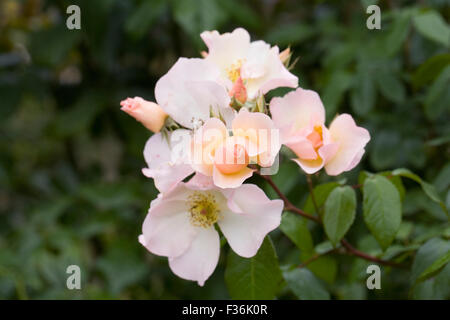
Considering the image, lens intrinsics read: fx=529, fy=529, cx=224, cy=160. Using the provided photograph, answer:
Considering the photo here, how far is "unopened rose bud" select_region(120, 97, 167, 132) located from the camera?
2.02 ft

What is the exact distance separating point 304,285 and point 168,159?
0.86 ft

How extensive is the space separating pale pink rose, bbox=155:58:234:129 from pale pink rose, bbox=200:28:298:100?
0.04 meters

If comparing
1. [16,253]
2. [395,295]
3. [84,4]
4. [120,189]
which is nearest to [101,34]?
[84,4]

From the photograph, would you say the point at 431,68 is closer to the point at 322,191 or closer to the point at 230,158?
the point at 322,191

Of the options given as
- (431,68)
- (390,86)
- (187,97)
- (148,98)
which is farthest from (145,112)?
(148,98)

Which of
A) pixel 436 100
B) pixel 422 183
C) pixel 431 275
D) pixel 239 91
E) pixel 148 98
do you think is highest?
pixel 148 98

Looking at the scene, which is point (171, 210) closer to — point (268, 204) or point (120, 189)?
point (268, 204)

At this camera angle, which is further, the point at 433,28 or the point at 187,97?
the point at 433,28

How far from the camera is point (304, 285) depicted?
722 mm

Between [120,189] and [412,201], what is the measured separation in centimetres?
72

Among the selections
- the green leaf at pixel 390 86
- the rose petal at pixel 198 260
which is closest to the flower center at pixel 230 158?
the rose petal at pixel 198 260

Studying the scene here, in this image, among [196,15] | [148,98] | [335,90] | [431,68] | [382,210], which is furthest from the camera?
[148,98]

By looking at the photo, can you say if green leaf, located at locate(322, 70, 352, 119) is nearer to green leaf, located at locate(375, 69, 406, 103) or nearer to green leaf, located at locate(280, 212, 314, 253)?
green leaf, located at locate(375, 69, 406, 103)
